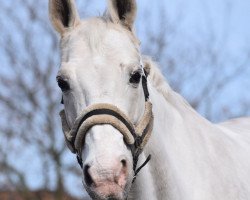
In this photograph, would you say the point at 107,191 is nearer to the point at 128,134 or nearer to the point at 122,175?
the point at 122,175

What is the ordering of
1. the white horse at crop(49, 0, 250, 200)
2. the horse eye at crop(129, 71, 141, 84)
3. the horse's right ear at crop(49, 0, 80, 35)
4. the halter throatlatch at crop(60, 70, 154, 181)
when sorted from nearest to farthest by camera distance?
the white horse at crop(49, 0, 250, 200)
the halter throatlatch at crop(60, 70, 154, 181)
the horse eye at crop(129, 71, 141, 84)
the horse's right ear at crop(49, 0, 80, 35)

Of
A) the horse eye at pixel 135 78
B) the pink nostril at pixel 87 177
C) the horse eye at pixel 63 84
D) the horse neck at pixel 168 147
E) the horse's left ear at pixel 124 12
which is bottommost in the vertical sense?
the horse neck at pixel 168 147

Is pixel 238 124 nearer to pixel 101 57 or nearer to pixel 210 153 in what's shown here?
pixel 210 153

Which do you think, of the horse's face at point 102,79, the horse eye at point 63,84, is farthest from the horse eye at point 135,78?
the horse eye at point 63,84

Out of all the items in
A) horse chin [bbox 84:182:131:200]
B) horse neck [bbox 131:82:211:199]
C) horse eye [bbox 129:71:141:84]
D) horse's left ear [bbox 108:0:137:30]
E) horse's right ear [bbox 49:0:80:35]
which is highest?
horse's left ear [bbox 108:0:137:30]

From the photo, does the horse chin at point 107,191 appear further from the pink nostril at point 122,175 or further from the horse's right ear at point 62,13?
the horse's right ear at point 62,13

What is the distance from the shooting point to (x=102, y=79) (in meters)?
5.22

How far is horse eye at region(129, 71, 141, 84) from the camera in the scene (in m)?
5.36

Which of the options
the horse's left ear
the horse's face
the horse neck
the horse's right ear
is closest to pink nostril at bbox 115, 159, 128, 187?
the horse's face

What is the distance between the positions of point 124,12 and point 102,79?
0.76 m

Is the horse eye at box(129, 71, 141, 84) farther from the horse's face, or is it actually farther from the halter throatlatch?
the halter throatlatch

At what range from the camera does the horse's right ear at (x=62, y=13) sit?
5.82 meters

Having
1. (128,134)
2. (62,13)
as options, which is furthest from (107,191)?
(62,13)

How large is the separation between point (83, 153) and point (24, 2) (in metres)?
19.6
